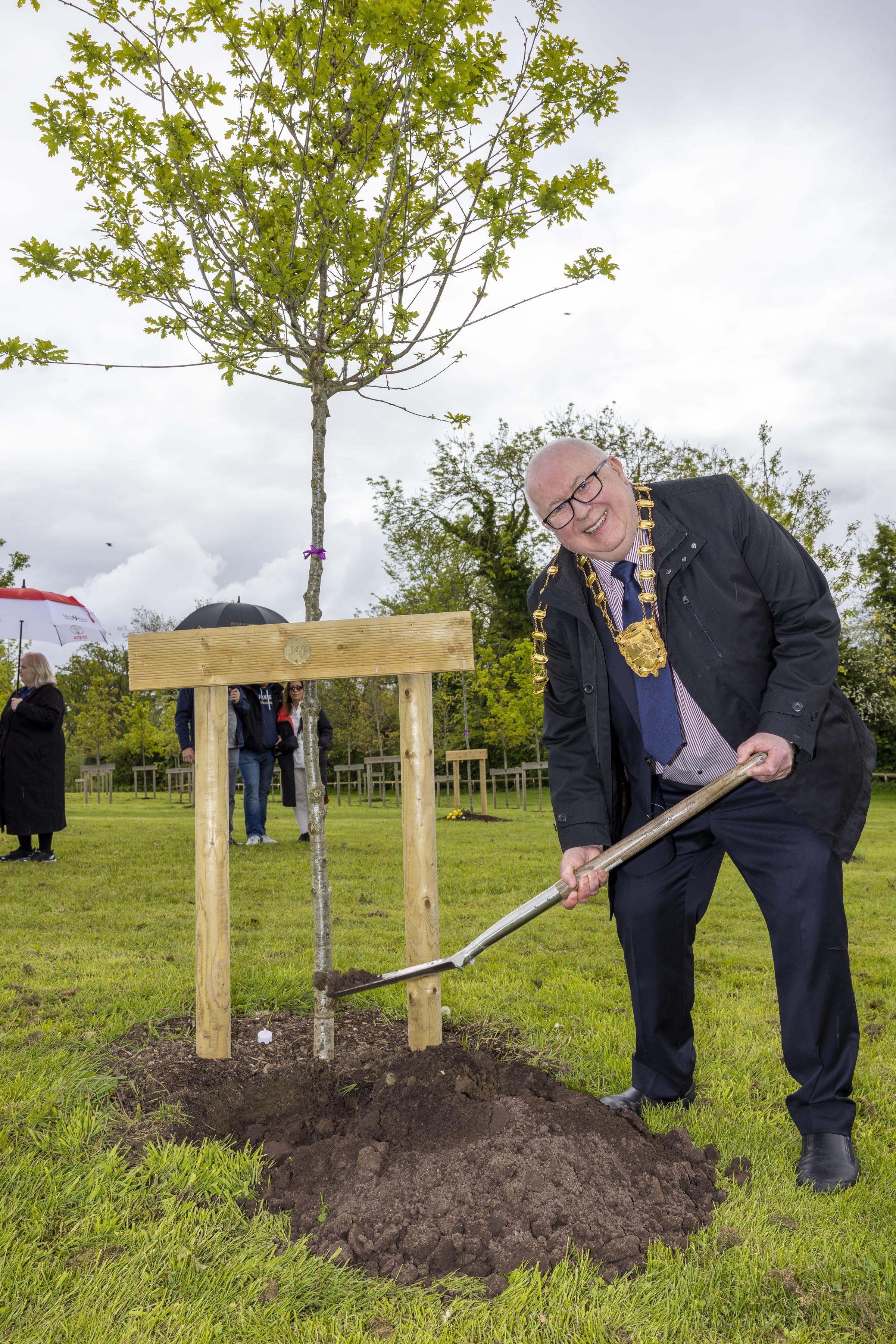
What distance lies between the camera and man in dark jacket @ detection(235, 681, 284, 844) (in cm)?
1018

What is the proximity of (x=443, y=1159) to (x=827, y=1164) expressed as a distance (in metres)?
1.20

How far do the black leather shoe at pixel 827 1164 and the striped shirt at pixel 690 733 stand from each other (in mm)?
1181

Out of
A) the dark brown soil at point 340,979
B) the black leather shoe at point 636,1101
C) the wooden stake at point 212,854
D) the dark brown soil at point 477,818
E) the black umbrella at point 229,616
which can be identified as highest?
the black umbrella at point 229,616

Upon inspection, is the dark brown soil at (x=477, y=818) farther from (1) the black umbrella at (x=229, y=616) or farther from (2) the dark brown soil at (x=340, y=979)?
(2) the dark brown soil at (x=340, y=979)

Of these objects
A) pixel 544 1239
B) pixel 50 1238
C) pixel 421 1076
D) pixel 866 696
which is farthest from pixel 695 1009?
pixel 866 696

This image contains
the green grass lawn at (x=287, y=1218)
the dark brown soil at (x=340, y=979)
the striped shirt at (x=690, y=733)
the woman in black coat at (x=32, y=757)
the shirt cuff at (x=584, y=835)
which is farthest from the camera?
the woman in black coat at (x=32, y=757)

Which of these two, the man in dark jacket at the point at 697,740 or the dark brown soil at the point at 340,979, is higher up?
the man in dark jacket at the point at 697,740

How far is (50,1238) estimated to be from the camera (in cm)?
247

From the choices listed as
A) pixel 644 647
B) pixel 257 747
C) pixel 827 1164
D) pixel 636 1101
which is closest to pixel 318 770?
pixel 644 647

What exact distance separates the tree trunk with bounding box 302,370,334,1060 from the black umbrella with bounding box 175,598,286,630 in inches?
271

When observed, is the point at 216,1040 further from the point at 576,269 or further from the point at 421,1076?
the point at 576,269

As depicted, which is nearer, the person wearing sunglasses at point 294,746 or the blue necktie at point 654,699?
the blue necktie at point 654,699

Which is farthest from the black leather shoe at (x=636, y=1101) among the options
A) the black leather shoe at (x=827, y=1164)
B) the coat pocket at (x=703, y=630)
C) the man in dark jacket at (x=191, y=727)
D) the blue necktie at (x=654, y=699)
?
the man in dark jacket at (x=191, y=727)

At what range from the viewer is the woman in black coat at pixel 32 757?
9.29 metres
